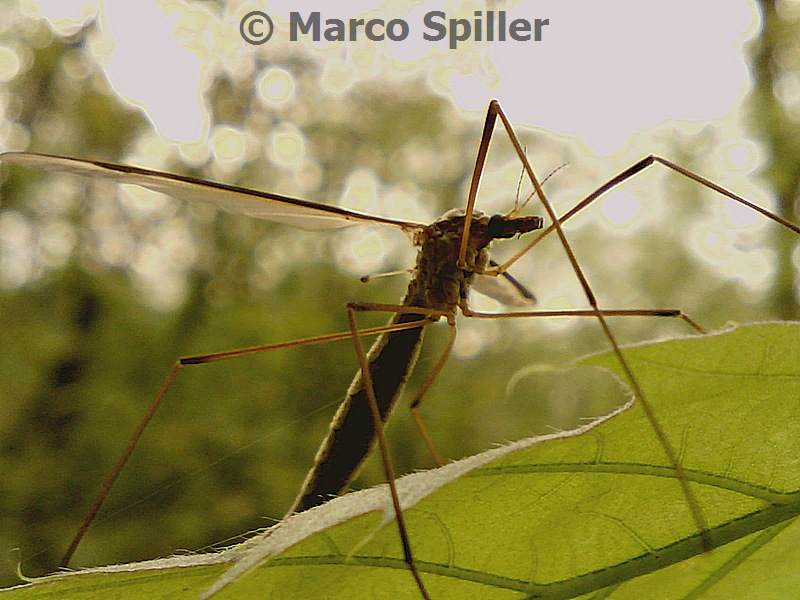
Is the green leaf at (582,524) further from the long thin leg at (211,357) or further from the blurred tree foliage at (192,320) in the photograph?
the blurred tree foliage at (192,320)

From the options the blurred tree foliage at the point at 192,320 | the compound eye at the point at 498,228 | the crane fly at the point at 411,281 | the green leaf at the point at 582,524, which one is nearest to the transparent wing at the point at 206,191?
the crane fly at the point at 411,281

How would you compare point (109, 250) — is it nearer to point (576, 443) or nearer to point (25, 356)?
point (25, 356)

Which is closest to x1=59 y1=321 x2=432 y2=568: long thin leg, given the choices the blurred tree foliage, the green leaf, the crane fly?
the crane fly

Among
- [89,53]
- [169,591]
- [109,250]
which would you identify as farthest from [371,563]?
[89,53]

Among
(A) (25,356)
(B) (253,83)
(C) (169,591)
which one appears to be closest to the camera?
(C) (169,591)

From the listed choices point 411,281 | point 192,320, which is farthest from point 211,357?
point 192,320

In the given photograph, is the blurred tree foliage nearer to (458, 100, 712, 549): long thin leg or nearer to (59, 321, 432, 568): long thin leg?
(59, 321, 432, 568): long thin leg
